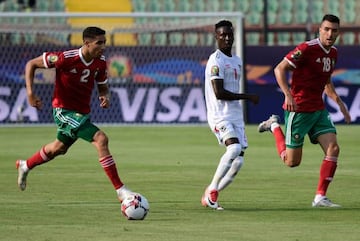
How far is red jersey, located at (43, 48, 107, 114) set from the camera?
12133 mm

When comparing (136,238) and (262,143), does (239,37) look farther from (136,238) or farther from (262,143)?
(136,238)

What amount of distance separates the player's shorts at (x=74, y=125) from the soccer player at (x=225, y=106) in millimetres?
1339

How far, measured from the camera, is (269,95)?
27.0 metres

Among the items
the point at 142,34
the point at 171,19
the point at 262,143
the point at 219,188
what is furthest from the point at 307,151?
the point at 171,19

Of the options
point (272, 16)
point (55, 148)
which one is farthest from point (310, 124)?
point (272, 16)

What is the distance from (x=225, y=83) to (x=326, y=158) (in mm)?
1369

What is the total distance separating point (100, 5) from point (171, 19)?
140 inches

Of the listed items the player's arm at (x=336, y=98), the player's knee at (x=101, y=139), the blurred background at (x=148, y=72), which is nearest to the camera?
the player's knee at (x=101, y=139)

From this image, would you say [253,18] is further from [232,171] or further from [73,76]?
[232,171]

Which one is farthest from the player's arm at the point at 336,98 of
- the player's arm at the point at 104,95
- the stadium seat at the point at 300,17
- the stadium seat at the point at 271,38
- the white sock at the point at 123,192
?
the stadium seat at the point at 300,17

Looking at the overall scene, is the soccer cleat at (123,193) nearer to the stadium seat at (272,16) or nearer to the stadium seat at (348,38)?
the stadium seat at (348,38)

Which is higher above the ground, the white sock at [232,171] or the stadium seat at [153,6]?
the white sock at [232,171]

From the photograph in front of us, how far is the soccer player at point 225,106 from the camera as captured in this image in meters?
11.9

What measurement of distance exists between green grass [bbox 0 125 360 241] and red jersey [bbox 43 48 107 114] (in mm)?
1114
